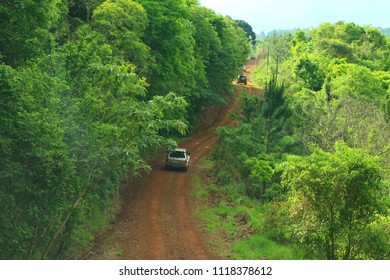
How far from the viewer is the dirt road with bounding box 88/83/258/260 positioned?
17688mm

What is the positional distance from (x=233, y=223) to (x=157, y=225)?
3.63 meters

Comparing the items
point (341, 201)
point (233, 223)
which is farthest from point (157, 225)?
point (341, 201)

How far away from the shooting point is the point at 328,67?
59.6 meters

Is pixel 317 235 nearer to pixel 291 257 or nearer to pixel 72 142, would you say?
pixel 291 257

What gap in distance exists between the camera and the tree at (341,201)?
13.5 m

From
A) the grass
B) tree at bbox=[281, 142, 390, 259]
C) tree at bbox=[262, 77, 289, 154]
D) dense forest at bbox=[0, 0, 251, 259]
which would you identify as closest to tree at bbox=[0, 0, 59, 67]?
dense forest at bbox=[0, 0, 251, 259]

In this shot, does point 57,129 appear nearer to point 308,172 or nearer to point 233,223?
point 308,172

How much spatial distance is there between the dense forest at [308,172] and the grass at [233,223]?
0.06 metres

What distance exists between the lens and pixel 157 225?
822 inches

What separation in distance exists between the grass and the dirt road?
61 centimetres

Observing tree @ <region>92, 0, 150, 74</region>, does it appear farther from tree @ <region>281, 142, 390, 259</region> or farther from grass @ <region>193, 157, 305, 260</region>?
tree @ <region>281, 142, 390, 259</region>

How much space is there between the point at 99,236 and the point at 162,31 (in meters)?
16.4

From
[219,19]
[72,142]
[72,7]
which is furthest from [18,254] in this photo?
[219,19]
